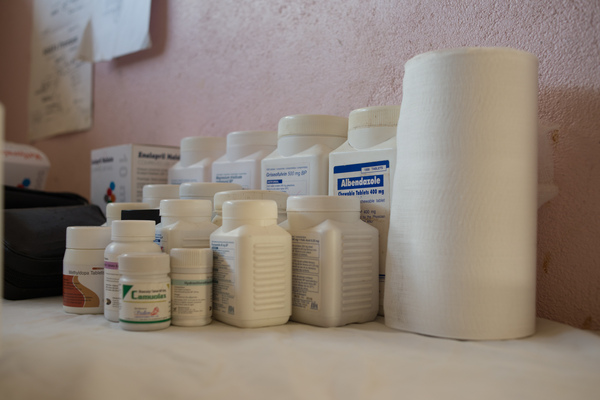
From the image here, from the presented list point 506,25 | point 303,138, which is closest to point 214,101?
point 303,138

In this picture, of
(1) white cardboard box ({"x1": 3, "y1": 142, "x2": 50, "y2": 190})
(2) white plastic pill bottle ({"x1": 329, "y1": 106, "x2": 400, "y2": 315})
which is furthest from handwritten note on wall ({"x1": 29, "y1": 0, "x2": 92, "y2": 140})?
(2) white plastic pill bottle ({"x1": 329, "y1": 106, "x2": 400, "y2": 315})

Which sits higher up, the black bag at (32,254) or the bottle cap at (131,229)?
the bottle cap at (131,229)

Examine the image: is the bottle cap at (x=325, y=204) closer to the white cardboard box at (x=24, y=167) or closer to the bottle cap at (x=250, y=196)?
the bottle cap at (x=250, y=196)

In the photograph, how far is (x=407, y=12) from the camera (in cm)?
85

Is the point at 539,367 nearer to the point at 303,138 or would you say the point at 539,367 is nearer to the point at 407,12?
the point at 303,138

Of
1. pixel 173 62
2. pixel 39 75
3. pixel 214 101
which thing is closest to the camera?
pixel 214 101

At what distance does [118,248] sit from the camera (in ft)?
2.11

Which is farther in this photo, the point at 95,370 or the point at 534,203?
the point at 534,203

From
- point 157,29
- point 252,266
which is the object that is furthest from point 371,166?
point 157,29

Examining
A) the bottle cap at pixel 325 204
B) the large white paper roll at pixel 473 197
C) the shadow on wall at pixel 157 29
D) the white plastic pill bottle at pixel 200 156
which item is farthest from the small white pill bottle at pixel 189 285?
the shadow on wall at pixel 157 29

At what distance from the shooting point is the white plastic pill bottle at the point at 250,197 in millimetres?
695

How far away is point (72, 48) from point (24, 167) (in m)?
0.47

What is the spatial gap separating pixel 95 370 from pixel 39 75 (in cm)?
163

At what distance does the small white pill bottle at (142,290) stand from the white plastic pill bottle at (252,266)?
0.22 feet
